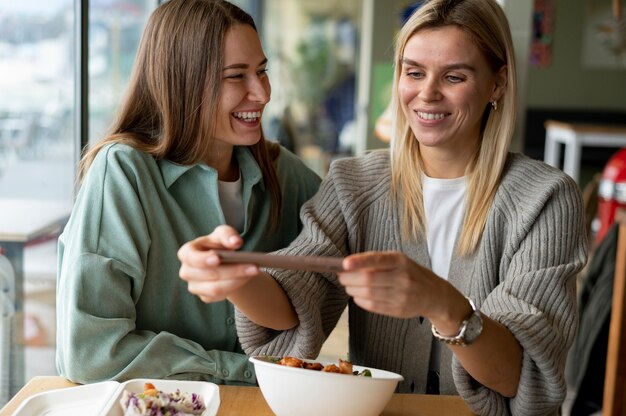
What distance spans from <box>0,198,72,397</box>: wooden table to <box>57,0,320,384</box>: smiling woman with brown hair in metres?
0.65

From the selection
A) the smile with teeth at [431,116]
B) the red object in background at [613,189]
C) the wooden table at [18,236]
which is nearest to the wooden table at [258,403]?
the smile with teeth at [431,116]

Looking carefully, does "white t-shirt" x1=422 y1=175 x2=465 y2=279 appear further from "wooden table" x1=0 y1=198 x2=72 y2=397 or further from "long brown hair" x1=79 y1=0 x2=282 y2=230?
"wooden table" x1=0 y1=198 x2=72 y2=397

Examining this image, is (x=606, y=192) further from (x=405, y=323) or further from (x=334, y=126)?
(x=334, y=126)

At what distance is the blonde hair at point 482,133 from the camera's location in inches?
71.3

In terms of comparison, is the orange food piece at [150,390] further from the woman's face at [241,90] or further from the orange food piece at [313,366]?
the woman's face at [241,90]

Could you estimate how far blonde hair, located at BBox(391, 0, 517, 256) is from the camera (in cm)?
A: 181

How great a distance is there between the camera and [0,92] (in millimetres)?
2324

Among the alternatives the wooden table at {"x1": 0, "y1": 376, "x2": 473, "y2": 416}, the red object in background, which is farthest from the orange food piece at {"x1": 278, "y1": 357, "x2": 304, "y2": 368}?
the red object in background

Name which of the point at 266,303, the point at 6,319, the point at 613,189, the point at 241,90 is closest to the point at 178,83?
the point at 241,90

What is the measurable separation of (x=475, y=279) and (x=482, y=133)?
33 centimetres

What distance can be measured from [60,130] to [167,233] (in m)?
1.13

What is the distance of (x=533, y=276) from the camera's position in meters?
1.68

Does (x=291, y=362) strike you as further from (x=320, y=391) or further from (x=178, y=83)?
(x=178, y=83)

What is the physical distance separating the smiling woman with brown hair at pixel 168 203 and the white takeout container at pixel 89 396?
11 centimetres
